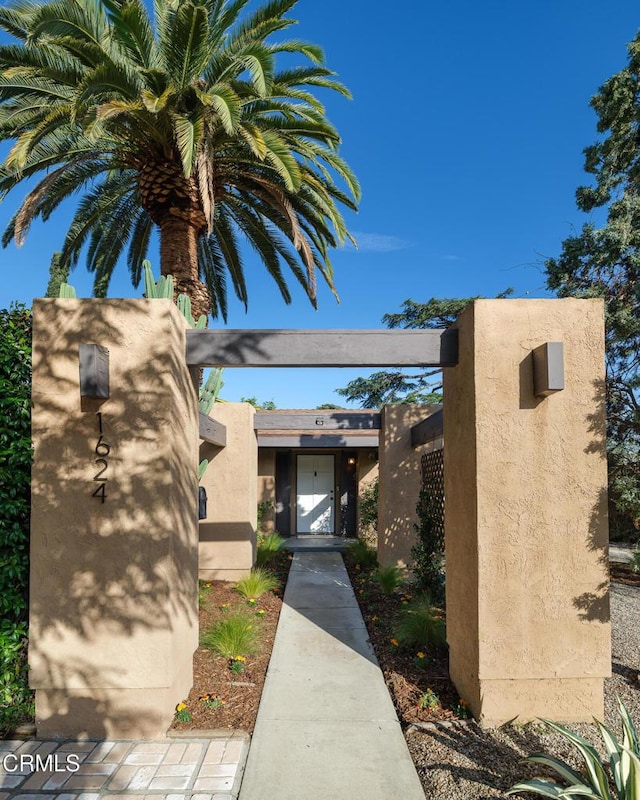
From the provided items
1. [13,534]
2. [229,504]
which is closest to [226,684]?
[13,534]

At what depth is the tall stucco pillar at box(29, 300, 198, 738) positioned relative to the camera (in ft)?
11.8

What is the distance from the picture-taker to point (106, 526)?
3.70m

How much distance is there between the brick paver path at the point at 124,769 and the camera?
2.92 m

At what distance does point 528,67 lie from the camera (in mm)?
9094

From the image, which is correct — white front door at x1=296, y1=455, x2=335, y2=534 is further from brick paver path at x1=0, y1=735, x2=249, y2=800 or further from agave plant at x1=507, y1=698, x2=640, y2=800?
agave plant at x1=507, y1=698, x2=640, y2=800

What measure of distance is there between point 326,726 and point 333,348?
302cm

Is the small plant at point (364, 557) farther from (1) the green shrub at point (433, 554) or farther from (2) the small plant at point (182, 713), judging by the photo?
(2) the small plant at point (182, 713)

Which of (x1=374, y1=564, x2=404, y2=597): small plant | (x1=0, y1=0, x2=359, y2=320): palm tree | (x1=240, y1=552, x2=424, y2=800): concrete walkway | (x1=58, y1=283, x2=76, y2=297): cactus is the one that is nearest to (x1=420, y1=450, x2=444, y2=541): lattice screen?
(x1=374, y1=564, x2=404, y2=597): small plant

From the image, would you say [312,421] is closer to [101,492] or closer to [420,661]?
[420,661]

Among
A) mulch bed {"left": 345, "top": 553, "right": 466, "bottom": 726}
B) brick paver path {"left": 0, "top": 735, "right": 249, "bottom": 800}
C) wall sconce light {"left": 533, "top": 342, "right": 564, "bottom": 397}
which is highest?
wall sconce light {"left": 533, "top": 342, "right": 564, "bottom": 397}

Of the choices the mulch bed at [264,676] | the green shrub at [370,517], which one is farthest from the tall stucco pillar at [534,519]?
the green shrub at [370,517]

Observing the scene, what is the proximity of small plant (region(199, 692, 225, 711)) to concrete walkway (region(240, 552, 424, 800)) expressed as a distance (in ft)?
1.18

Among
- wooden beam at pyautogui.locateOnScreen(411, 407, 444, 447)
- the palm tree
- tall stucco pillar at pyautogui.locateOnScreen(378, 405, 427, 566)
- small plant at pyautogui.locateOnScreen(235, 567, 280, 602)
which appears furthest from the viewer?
tall stucco pillar at pyautogui.locateOnScreen(378, 405, 427, 566)

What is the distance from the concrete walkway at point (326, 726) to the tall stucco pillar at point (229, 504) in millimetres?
2602
